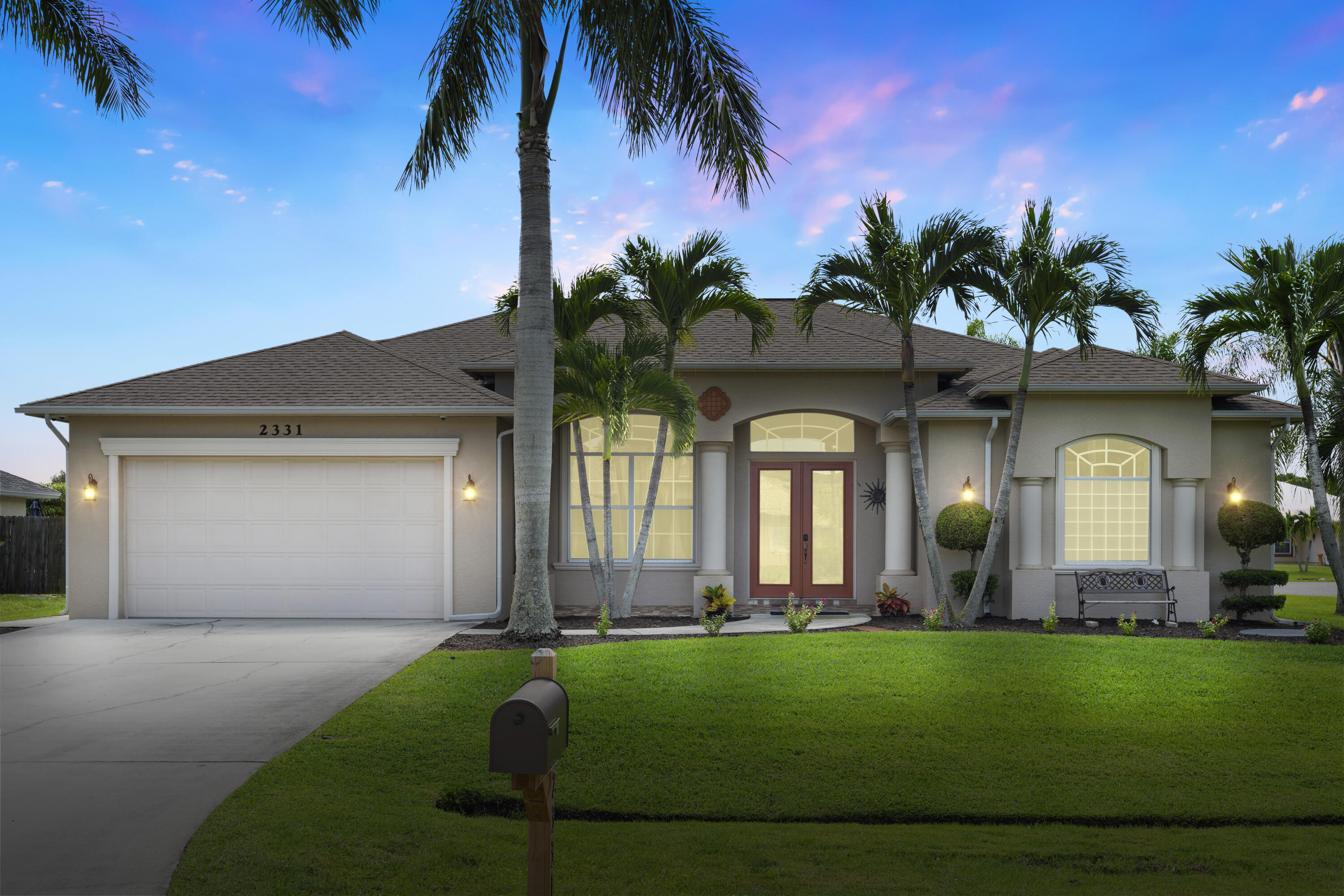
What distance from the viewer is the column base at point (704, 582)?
12.0 metres

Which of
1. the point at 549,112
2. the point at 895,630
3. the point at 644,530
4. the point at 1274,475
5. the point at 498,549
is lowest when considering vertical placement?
the point at 895,630

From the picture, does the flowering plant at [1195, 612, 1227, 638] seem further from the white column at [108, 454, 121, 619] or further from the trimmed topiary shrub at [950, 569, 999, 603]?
the white column at [108, 454, 121, 619]

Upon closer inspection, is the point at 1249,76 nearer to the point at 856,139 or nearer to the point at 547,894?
the point at 856,139


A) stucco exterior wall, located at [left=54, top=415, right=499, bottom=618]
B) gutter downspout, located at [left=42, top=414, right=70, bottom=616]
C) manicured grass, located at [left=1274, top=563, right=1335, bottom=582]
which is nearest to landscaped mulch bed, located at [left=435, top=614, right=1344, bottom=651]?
stucco exterior wall, located at [left=54, top=415, right=499, bottom=618]

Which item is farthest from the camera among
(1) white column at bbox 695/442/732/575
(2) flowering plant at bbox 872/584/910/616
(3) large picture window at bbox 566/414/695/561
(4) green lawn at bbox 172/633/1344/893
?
(3) large picture window at bbox 566/414/695/561

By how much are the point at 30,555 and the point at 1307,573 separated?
1447 inches

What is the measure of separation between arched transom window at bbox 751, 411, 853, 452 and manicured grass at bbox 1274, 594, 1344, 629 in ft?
22.7

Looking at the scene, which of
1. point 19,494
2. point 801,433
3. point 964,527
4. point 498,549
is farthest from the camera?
point 19,494

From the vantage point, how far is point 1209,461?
1168cm

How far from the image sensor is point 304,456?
38.2ft

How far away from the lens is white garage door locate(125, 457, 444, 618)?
1161 cm

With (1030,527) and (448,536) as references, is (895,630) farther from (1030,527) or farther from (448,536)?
(448,536)

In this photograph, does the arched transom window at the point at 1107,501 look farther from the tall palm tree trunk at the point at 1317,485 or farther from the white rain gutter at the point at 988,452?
the tall palm tree trunk at the point at 1317,485

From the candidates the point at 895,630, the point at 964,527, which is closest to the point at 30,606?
the point at 895,630
